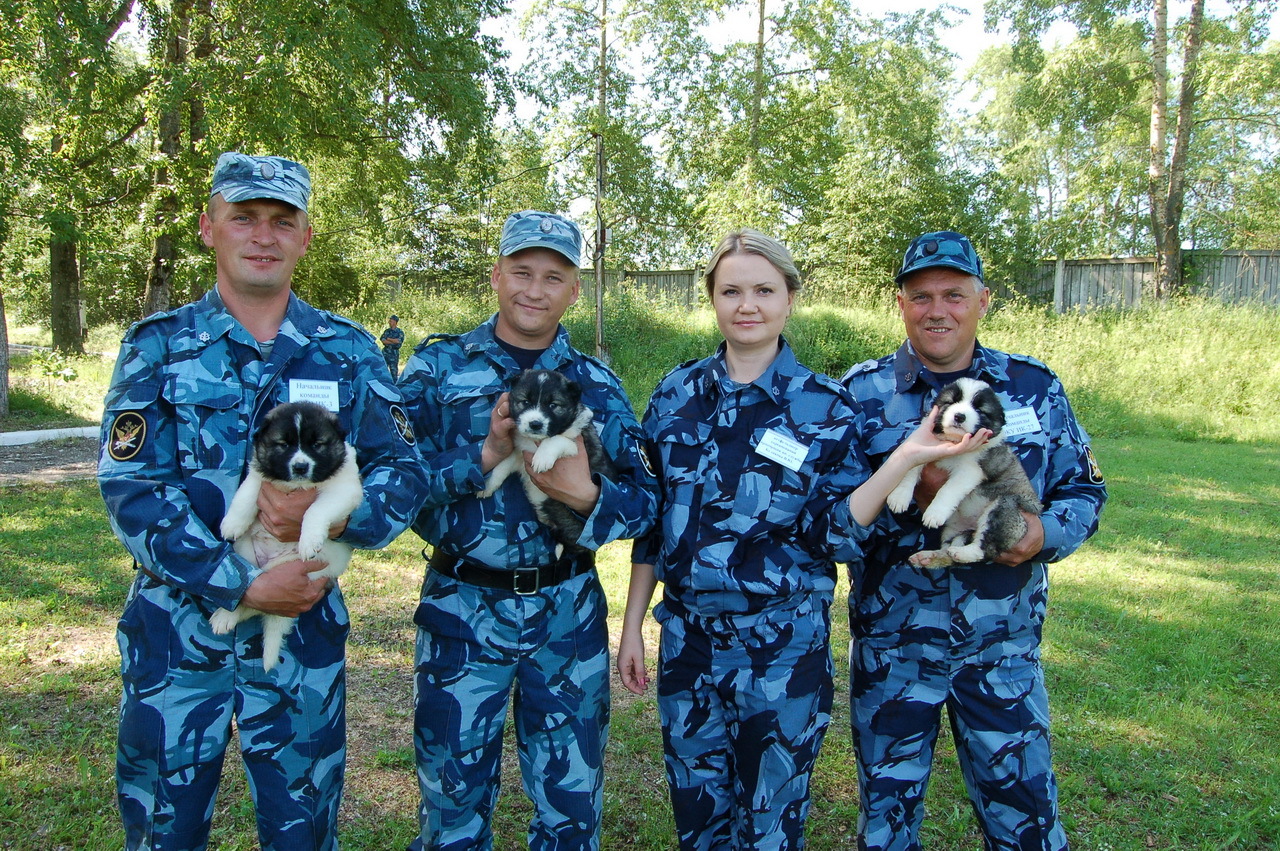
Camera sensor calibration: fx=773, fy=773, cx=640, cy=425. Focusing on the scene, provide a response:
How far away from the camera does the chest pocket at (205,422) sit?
2871 mm

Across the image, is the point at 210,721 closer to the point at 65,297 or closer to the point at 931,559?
the point at 931,559

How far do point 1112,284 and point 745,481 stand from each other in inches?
854

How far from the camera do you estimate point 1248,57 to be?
21.4 m

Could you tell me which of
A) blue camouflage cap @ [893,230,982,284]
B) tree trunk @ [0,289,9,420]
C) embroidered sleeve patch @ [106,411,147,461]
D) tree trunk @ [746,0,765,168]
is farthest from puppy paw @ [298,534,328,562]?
tree trunk @ [746,0,765,168]

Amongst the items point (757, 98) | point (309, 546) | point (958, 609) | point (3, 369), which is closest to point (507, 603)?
point (309, 546)

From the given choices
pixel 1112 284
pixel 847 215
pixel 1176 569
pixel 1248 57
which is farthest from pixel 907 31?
pixel 1176 569

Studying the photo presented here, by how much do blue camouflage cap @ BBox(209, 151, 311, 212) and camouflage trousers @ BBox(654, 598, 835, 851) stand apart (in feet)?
7.70

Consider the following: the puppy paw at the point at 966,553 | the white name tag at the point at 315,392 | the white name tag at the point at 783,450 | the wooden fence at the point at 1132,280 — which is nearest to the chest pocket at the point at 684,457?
the white name tag at the point at 783,450

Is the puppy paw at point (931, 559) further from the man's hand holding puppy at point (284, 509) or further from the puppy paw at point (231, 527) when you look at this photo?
the puppy paw at point (231, 527)

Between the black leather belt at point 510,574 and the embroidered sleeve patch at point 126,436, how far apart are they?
47.5 inches

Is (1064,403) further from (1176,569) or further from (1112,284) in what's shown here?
Answer: (1112,284)

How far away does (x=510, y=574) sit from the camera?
3238mm

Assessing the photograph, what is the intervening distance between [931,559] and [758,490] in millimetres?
775

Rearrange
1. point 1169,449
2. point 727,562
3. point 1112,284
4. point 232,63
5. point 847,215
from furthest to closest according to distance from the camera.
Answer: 1. point 847,215
2. point 1112,284
3. point 232,63
4. point 1169,449
5. point 727,562
